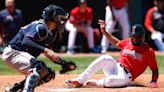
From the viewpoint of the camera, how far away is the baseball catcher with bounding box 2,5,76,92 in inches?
271

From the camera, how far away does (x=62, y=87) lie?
8234 millimetres

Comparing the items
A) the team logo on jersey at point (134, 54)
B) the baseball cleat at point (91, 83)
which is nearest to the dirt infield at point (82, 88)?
the baseball cleat at point (91, 83)

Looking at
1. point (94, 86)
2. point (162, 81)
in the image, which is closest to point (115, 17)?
point (162, 81)

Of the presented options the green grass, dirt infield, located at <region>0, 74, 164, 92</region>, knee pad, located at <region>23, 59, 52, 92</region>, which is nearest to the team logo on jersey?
dirt infield, located at <region>0, 74, 164, 92</region>

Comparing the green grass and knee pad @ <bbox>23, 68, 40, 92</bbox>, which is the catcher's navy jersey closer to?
knee pad @ <bbox>23, 68, 40, 92</bbox>

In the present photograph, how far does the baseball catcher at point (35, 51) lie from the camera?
6.89m

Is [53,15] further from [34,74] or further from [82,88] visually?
[82,88]

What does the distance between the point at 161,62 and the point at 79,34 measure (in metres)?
3.35

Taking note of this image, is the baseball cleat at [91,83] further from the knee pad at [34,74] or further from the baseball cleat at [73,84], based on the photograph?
the knee pad at [34,74]

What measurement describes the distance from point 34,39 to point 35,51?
182mm

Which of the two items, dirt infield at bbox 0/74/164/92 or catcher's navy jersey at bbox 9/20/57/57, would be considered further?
dirt infield at bbox 0/74/164/92

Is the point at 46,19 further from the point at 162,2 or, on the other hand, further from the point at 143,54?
the point at 162,2

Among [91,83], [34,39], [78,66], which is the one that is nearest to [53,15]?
[34,39]

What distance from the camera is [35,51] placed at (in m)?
7.11
